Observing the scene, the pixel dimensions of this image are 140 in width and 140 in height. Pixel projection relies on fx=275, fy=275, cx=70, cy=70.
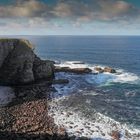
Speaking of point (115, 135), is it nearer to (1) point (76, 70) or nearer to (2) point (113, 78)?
(2) point (113, 78)

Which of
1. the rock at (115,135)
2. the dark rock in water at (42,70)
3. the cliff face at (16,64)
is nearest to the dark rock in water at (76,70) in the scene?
the dark rock in water at (42,70)

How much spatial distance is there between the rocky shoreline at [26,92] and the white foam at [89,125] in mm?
1697

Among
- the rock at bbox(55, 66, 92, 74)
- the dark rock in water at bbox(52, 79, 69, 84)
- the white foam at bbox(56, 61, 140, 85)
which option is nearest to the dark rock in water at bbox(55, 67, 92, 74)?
the rock at bbox(55, 66, 92, 74)

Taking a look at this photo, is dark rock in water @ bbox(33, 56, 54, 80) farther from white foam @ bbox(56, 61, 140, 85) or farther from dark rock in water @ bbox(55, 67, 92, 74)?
dark rock in water @ bbox(55, 67, 92, 74)

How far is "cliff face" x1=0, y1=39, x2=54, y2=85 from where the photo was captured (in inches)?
2852

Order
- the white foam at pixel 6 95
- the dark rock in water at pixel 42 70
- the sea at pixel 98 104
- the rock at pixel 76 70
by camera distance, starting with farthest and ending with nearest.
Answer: the rock at pixel 76 70
the dark rock in water at pixel 42 70
the white foam at pixel 6 95
the sea at pixel 98 104

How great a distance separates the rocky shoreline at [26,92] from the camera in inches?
1809

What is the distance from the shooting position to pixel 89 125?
48.9m

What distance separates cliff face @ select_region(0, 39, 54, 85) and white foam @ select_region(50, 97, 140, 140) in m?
19.5

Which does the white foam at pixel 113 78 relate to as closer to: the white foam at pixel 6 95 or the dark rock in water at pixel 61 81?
the dark rock in water at pixel 61 81

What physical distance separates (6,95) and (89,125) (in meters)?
24.5

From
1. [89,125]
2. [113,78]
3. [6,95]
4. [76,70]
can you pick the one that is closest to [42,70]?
[6,95]

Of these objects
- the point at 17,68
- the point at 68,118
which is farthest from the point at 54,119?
the point at 17,68

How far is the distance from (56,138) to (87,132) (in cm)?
563
